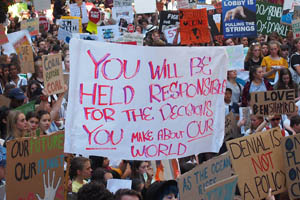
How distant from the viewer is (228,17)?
13.8 m

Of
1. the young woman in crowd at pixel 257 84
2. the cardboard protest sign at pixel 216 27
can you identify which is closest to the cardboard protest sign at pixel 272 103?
the young woman in crowd at pixel 257 84

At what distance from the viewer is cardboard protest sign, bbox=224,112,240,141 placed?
28.5ft

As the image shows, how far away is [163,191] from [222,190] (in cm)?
63

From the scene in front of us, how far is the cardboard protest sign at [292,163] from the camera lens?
6020 millimetres

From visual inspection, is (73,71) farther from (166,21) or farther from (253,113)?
(166,21)

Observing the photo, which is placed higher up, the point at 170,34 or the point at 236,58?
the point at 236,58

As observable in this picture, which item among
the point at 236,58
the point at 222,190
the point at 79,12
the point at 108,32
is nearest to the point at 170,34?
the point at 108,32

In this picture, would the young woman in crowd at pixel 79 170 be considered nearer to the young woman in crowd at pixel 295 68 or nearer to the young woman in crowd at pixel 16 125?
the young woman in crowd at pixel 16 125

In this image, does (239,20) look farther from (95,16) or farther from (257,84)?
(95,16)

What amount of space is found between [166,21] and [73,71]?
11.4 metres

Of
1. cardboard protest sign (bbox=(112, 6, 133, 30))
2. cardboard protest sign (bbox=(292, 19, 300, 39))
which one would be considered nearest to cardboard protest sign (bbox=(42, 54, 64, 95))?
cardboard protest sign (bbox=(292, 19, 300, 39))

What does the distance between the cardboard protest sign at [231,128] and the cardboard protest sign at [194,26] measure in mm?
4199

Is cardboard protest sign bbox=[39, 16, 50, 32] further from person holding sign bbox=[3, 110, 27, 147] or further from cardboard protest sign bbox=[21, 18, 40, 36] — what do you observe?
person holding sign bbox=[3, 110, 27, 147]

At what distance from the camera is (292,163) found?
6082 mm
